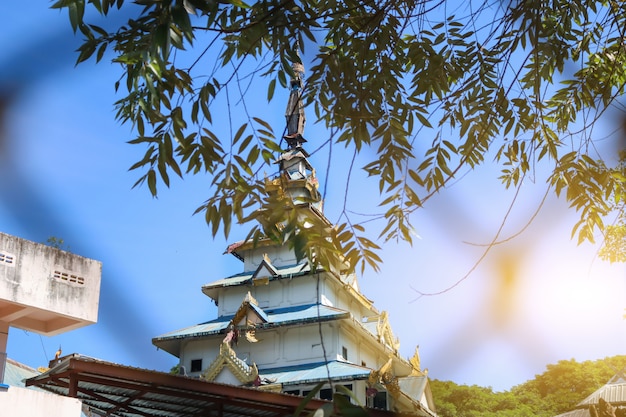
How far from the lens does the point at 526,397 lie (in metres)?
30.1

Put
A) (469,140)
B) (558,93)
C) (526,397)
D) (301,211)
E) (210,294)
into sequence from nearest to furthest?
(301,211) < (469,140) < (558,93) < (210,294) < (526,397)

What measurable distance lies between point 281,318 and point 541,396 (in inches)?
548

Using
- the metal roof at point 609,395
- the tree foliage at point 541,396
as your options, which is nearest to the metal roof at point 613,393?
the metal roof at point 609,395

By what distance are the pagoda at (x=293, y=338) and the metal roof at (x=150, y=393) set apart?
7.60 meters

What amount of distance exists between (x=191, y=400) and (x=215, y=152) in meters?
8.43

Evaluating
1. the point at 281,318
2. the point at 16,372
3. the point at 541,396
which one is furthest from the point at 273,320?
the point at 541,396

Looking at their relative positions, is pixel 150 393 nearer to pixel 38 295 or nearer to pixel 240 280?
pixel 38 295

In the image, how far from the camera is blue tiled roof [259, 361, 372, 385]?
62.7 feet

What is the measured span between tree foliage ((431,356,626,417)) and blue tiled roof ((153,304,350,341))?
23.5 feet

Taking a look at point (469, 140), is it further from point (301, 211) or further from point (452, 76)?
point (301, 211)

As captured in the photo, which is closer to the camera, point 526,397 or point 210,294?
point 210,294

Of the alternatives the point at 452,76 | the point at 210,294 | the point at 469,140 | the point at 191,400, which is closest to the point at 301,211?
the point at 469,140

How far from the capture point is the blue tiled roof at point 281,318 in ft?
69.4

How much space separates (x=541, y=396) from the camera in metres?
30.8
